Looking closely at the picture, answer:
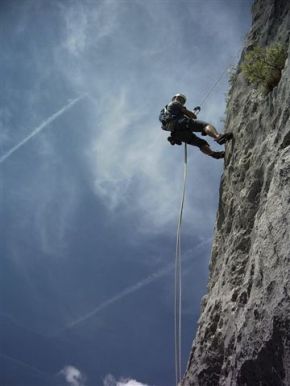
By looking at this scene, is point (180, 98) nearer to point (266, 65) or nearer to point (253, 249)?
point (266, 65)

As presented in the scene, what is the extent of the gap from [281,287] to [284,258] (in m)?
0.37

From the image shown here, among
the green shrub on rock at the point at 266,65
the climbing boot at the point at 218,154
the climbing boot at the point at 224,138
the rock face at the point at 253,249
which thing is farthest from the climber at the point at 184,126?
the green shrub on rock at the point at 266,65

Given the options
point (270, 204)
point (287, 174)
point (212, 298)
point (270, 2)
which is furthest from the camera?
point (270, 2)

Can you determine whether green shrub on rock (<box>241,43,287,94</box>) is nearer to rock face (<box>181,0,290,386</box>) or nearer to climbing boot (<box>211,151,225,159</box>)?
rock face (<box>181,0,290,386</box>)

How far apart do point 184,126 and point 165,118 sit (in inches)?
24.6

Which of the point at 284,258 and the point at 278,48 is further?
the point at 278,48

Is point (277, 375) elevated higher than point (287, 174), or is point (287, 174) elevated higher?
point (287, 174)

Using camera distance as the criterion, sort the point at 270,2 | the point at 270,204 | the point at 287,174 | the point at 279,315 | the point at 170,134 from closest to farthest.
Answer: the point at 279,315, the point at 287,174, the point at 270,204, the point at 270,2, the point at 170,134

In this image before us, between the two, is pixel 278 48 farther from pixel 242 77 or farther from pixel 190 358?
pixel 190 358

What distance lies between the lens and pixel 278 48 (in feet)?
25.1

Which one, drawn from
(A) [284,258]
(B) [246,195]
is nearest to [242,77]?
(B) [246,195]

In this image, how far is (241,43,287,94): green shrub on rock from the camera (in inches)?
302

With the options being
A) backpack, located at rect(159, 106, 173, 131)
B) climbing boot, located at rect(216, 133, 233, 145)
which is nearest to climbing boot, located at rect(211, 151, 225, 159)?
climbing boot, located at rect(216, 133, 233, 145)

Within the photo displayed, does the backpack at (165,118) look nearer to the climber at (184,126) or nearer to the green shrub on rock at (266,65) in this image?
the climber at (184,126)
